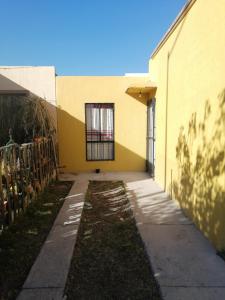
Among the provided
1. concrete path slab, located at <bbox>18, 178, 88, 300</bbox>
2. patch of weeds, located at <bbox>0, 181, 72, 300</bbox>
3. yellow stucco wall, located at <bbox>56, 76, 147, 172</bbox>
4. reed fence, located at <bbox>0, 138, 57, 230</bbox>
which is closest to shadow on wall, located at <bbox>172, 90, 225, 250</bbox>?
concrete path slab, located at <bbox>18, 178, 88, 300</bbox>

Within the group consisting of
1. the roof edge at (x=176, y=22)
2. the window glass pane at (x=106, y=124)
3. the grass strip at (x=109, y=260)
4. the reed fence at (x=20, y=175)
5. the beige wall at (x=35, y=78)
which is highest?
the roof edge at (x=176, y=22)

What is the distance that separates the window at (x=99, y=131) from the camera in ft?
29.1

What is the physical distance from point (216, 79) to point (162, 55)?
3642 millimetres

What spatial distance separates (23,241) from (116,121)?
5809 mm

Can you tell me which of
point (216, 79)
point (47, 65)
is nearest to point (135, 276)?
point (216, 79)

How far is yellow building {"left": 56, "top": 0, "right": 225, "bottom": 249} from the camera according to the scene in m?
3.52

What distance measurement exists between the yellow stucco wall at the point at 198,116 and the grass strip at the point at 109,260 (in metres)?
1.12

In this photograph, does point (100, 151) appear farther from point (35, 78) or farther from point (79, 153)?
point (35, 78)

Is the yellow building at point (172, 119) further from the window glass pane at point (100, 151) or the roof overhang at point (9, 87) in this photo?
the roof overhang at point (9, 87)

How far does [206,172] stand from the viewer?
3811mm

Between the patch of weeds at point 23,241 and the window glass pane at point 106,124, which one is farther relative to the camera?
the window glass pane at point 106,124

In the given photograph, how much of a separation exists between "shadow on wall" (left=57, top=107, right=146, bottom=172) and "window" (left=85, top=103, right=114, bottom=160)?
190 mm

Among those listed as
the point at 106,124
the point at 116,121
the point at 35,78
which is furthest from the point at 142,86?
the point at 35,78

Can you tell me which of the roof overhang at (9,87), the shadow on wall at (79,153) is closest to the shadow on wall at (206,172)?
the shadow on wall at (79,153)
